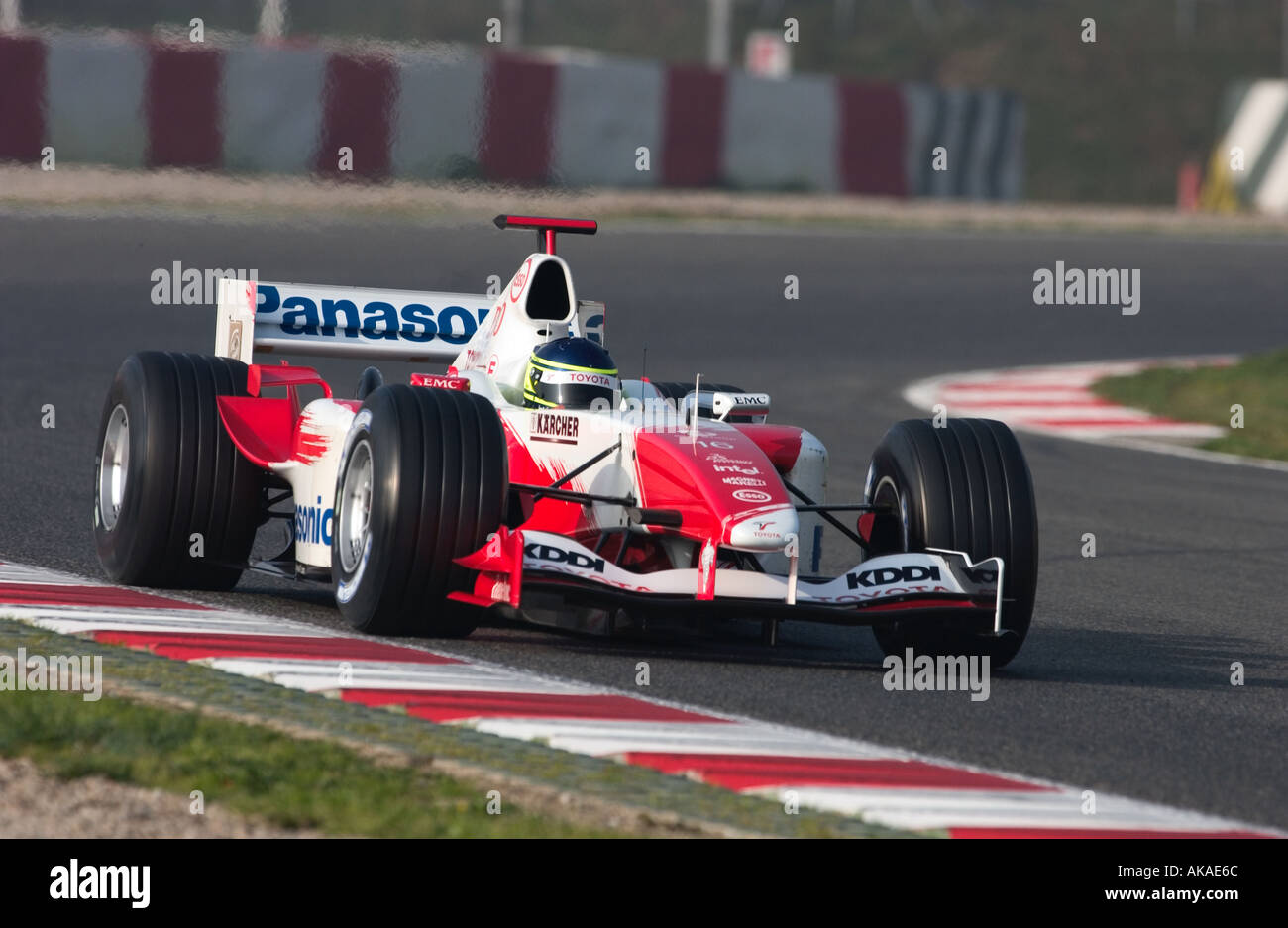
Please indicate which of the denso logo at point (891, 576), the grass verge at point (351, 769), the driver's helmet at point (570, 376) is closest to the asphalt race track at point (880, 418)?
the denso logo at point (891, 576)

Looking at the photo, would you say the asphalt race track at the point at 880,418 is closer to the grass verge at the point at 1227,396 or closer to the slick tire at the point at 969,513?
the slick tire at the point at 969,513

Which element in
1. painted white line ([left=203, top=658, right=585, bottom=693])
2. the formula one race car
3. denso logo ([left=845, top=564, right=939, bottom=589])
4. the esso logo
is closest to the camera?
painted white line ([left=203, top=658, right=585, bottom=693])

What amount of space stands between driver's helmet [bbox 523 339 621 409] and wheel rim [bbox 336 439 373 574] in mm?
727

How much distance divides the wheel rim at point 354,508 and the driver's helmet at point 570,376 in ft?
2.39

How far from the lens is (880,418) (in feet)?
49.3

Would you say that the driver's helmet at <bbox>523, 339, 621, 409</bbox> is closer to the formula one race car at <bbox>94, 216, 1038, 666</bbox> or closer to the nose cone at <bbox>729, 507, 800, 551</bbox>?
the formula one race car at <bbox>94, 216, 1038, 666</bbox>

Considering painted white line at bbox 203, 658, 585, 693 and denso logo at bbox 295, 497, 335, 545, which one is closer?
painted white line at bbox 203, 658, 585, 693

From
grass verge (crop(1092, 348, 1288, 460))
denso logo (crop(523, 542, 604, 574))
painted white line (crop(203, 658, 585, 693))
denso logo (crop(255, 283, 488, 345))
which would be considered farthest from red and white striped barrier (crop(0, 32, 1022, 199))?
painted white line (crop(203, 658, 585, 693))

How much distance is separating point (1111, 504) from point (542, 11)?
142 ft

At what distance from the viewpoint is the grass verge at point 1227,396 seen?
1512cm

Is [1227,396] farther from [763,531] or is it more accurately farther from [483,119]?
[763,531]

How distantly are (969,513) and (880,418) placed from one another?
7774mm

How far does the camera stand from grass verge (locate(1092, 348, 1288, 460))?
49.6 feet

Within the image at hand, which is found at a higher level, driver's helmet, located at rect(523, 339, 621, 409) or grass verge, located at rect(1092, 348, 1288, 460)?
driver's helmet, located at rect(523, 339, 621, 409)
